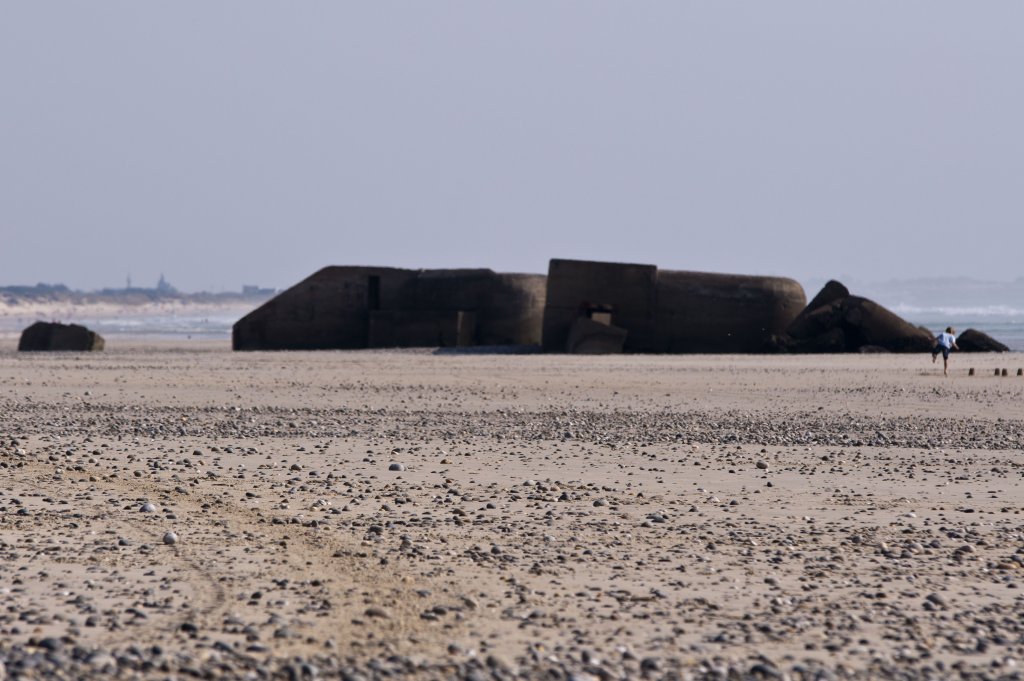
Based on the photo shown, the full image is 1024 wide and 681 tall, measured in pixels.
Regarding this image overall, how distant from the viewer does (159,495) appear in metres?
8.63

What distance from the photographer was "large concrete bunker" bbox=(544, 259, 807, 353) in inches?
1142

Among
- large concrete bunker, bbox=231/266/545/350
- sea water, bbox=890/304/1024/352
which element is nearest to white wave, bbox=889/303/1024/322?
sea water, bbox=890/304/1024/352

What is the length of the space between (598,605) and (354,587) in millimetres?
1024

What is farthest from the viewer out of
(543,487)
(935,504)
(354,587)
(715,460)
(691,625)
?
(715,460)

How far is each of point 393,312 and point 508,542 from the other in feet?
80.1

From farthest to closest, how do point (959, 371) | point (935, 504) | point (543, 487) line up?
1. point (959, 371)
2. point (543, 487)
3. point (935, 504)

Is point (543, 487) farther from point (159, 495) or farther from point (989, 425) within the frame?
point (989, 425)

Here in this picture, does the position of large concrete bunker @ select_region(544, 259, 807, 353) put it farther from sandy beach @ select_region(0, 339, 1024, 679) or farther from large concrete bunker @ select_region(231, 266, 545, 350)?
sandy beach @ select_region(0, 339, 1024, 679)

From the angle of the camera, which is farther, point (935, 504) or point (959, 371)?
point (959, 371)

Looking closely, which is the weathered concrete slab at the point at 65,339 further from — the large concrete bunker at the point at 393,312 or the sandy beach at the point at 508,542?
the sandy beach at the point at 508,542

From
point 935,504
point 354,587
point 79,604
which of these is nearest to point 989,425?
point 935,504

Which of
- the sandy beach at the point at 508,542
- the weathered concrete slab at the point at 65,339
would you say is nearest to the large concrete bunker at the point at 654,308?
the weathered concrete slab at the point at 65,339

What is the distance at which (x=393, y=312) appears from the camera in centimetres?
3138

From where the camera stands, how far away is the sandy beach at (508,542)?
502 cm
